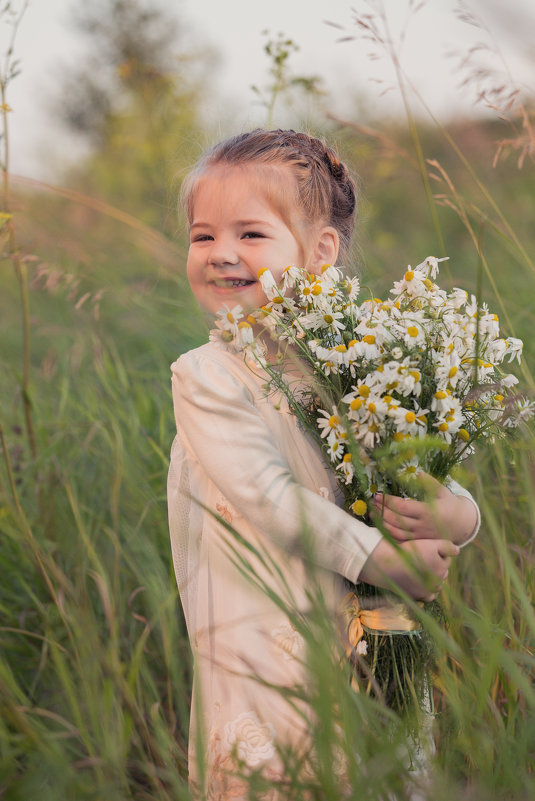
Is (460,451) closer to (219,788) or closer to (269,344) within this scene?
(269,344)

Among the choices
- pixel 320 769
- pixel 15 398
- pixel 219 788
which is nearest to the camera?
pixel 320 769

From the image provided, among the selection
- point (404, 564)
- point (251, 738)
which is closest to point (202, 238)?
point (404, 564)

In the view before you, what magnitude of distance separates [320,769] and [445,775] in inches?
9.1

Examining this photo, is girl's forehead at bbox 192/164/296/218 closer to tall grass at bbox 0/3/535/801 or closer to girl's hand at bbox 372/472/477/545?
tall grass at bbox 0/3/535/801

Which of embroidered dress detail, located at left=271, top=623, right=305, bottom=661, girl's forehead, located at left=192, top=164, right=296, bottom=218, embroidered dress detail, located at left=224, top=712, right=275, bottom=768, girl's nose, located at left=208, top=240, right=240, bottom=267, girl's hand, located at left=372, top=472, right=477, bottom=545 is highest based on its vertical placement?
girl's forehead, located at left=192, top=164, right=296, bottom=218

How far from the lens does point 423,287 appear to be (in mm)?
1698

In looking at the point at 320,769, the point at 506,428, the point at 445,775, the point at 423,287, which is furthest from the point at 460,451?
the point at 320,769

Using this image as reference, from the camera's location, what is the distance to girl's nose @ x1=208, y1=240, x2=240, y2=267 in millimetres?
1805

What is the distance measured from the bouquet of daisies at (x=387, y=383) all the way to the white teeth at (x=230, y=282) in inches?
5.1

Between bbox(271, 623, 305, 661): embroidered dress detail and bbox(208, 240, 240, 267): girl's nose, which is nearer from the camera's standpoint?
bbox(271, 623, 305, 661): embroidered dress detail

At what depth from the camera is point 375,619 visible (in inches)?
64.0

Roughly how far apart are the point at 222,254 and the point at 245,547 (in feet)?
2.20

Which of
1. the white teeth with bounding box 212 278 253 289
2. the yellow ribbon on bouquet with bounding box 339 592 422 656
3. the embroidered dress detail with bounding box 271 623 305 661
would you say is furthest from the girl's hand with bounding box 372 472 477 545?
the white teeth with bounding box 212 278 253 289

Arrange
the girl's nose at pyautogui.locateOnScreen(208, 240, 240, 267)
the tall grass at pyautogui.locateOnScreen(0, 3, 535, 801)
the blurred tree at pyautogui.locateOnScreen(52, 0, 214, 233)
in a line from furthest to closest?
the blurred tree at pyautogui.locateOnScreen(52, 0, 214, 233) → the girl's nose at pyautogui.locateOnScreen(208, 240, 240, 267) → the tall grass at pyautogui.locateOnScreen(0, 3, 535, 801)
